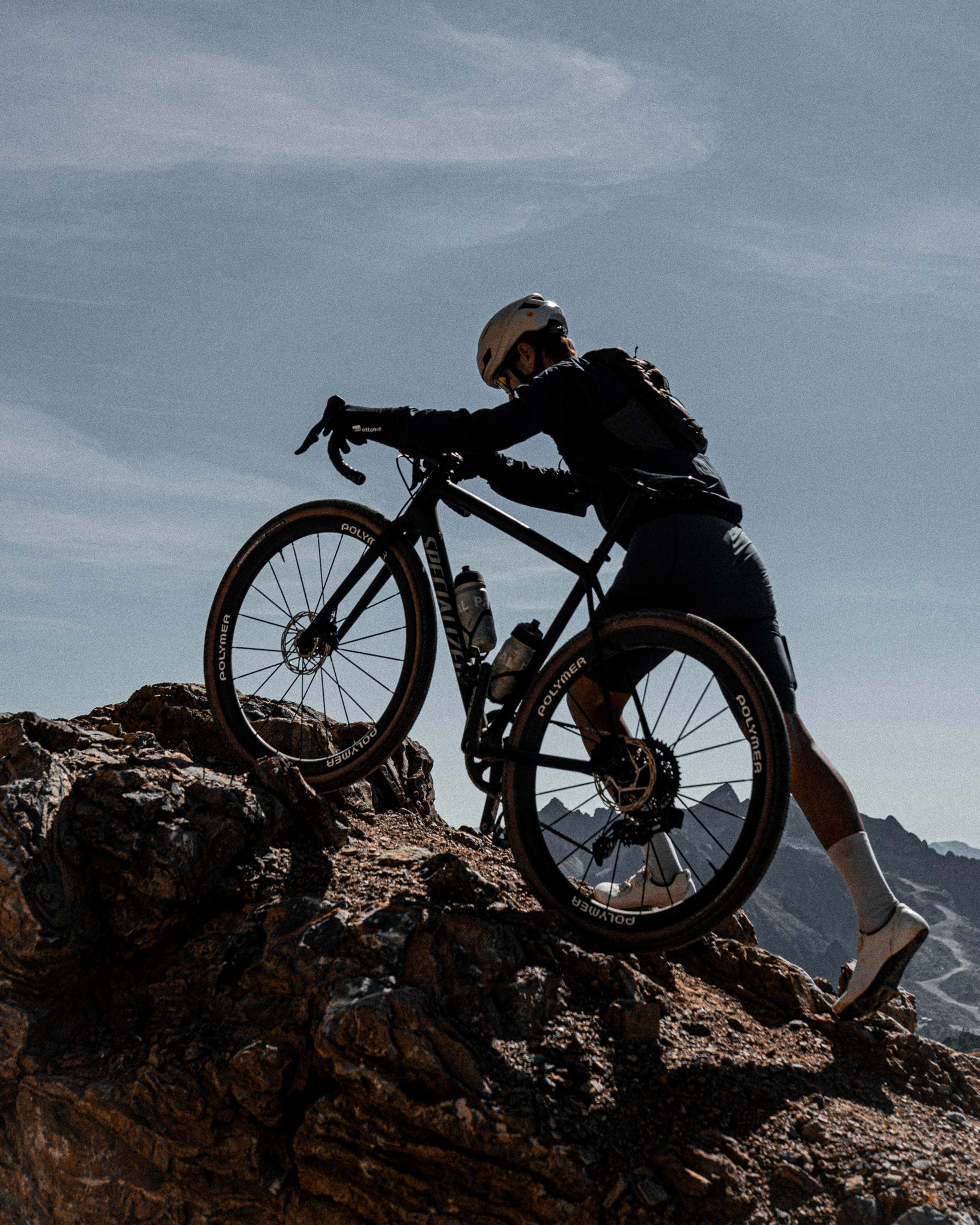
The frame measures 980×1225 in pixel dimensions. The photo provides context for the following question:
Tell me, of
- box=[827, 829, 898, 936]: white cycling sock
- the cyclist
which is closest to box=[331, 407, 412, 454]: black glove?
the cyclist

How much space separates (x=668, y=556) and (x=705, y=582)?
24 cm

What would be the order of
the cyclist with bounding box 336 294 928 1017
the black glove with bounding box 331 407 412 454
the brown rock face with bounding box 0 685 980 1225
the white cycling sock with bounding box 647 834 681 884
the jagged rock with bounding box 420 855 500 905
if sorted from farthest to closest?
the black glove with bounding box 331 407 412 454, the white cycling sock with bounding box 647 834 681 884, the jagged rock with bounding box 420 855 500 905, the cyclist with bounding box 336 294 928 1017, the brown rock face with bounding box 0 685 980 1225

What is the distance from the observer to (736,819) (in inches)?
187

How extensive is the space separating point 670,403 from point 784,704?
1741mm

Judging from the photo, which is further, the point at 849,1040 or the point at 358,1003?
the point at 849,1040

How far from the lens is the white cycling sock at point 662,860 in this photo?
16.9 feet

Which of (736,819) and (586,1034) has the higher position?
(736,819)

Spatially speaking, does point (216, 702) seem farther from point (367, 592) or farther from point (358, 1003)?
point (358, 1003)

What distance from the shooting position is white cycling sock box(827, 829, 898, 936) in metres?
4.50

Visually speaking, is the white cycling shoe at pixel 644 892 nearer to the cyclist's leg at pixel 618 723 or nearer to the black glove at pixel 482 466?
the cyclist's leg at pixel 618 723

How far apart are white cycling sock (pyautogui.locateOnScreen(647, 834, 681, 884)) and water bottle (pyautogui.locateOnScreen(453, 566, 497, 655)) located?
144cm

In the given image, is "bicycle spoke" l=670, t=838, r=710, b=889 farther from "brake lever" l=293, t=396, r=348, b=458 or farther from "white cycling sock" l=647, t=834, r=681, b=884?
"brake lever" l=293, t=396, r=348, b=458

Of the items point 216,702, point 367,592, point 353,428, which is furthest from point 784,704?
point 216,702

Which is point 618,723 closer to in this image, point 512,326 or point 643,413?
point 643,413
